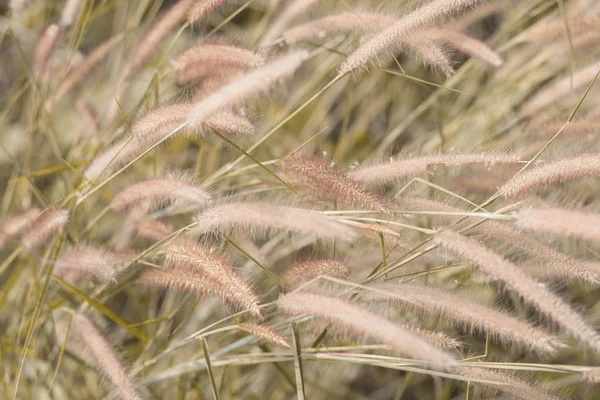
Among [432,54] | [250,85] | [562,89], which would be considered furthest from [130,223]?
[562,89]

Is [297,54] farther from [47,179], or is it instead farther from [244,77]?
[47,179]

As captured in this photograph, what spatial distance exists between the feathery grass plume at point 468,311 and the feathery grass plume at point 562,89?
0.82 meters

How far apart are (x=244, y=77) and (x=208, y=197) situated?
280mm

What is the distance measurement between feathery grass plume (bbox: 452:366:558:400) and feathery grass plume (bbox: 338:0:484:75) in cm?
70

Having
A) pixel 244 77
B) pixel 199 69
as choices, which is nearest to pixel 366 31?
pixel 199 69

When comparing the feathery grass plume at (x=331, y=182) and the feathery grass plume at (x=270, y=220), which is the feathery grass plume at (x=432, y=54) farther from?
the feathery grass plume at (x=270, y=220)

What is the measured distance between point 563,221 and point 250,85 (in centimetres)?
61

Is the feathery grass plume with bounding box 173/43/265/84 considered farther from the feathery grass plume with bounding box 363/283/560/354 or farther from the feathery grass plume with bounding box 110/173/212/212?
the feathery grass plume with bounding box 363/283/560/354

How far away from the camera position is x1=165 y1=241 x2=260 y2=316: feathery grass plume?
1.22 m

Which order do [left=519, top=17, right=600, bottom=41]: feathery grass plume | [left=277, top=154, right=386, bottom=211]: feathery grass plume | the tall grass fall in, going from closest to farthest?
the tall grass
[left=277, top=154, right=386, bottom=211]: feathery grass plume
[left=519, top=17, right=600, bottom=41]: feathery grass plume

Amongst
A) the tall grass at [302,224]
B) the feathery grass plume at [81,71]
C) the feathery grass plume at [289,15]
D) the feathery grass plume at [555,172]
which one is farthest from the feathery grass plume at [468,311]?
the feathery grass plume at [81,71]

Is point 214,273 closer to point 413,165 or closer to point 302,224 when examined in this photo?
point 302,224

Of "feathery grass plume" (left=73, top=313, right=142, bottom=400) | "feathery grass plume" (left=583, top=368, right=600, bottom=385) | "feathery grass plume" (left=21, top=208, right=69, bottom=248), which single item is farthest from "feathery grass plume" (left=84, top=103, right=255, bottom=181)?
"feathery grass plume" (left=583, top=368, right=600, bottom=385)

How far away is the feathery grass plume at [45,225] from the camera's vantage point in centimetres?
144
